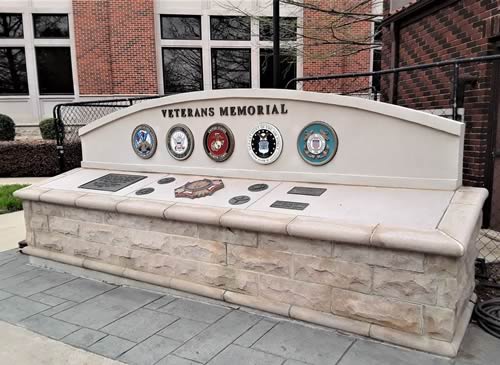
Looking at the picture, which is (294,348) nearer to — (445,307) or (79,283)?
(445,307)

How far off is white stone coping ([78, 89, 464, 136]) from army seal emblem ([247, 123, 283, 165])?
1.02 ft

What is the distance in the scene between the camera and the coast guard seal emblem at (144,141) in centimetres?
489

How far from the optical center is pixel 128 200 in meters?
4.20

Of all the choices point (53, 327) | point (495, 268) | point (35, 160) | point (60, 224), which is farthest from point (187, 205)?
point (35, 160)

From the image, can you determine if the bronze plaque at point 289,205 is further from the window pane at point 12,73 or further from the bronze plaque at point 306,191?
the window pane at point 12,73

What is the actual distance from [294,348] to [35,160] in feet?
38.0

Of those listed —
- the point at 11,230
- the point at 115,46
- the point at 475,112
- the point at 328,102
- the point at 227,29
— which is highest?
the point at 227,29

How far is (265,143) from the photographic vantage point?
4.13 meters

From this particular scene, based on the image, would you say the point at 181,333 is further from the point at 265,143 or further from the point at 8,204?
the point at 8,204

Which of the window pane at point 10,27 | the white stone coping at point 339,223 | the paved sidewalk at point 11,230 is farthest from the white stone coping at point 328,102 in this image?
the window pane at point 10,27

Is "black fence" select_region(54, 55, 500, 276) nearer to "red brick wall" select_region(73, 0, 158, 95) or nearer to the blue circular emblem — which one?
the blue circular emblem

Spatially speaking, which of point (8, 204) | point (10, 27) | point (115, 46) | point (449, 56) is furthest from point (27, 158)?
point (449, 56)

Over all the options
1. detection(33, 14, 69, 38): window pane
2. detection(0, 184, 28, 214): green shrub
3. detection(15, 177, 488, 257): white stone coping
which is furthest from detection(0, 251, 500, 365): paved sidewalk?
detection(33, 14, 69, 38): window pane

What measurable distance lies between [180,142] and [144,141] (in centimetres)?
55
